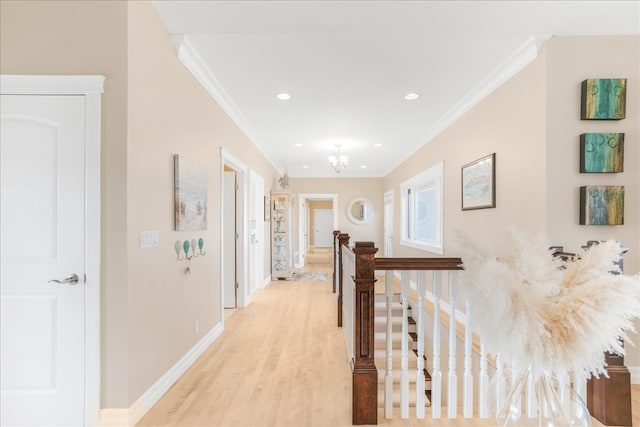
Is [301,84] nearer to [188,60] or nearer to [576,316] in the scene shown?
[188,60]

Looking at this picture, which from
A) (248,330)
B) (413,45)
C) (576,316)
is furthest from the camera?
(248,330)

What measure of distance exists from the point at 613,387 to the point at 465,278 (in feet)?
6.63

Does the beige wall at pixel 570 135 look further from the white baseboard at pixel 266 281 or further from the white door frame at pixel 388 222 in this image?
the white door frame at pixel 388 222

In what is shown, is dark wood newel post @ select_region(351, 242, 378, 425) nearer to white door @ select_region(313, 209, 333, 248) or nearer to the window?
the window

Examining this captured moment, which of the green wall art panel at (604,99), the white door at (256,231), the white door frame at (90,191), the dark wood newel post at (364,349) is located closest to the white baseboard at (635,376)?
the green wall art panel at (604,99)

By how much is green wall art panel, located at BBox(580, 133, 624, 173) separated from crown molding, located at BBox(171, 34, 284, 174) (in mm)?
3171

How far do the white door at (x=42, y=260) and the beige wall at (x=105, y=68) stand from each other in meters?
0.15

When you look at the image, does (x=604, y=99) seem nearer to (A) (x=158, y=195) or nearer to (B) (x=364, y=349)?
(B) (x=364, y=349)

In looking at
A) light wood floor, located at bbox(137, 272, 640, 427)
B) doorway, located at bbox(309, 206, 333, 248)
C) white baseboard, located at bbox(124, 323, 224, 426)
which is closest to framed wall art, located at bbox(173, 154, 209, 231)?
white baseboard, located at bbox(124, 323, 224, 426)

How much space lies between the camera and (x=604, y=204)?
8.07 feet

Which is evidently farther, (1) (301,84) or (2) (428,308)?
(2) (428,308)

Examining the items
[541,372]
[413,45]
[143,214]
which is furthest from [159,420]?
[413,45]

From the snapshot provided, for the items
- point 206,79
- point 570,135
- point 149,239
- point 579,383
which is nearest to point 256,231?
point 206,79

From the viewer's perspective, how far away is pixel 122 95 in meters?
2.04
